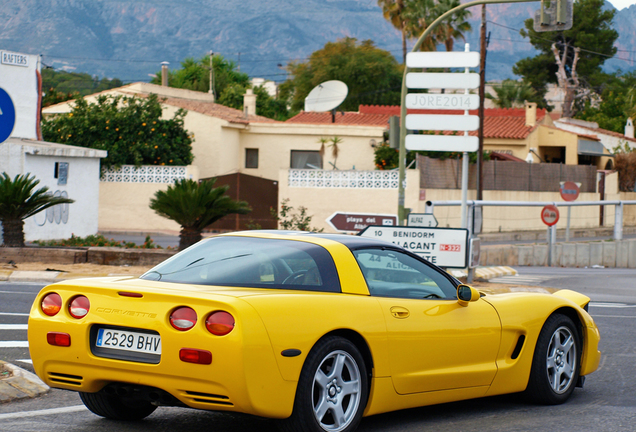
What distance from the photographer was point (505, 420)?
19.0ft

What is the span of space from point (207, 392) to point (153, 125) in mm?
30640

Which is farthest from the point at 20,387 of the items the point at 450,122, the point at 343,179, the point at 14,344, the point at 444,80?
the point at 343,179

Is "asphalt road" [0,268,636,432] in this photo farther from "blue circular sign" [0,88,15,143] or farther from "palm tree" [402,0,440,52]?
"palm tree" [402,0,440,52]

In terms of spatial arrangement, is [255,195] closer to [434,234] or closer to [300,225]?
[300,225]

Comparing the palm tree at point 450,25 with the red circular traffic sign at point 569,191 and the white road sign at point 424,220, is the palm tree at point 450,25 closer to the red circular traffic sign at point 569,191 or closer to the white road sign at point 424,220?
the red circular traffic sign at point 569,191

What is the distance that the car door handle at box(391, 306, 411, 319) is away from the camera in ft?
17.6

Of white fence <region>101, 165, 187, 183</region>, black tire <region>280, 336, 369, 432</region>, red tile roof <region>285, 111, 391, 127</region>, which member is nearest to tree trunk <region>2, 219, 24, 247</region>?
black tire <region>280, 336, 369, 432</region>

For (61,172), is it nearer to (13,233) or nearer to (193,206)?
(13,233)

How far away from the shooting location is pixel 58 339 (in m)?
4.98

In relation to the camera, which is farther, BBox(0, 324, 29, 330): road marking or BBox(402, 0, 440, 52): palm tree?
BBox(402, 0, 440, 52): palm tree

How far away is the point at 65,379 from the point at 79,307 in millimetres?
455

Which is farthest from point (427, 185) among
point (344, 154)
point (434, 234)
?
point (434, 234)

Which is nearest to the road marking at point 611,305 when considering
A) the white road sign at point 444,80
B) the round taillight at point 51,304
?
the white road sign at point 444,80

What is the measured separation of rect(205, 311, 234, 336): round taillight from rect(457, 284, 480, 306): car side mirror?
1954 millimetres
